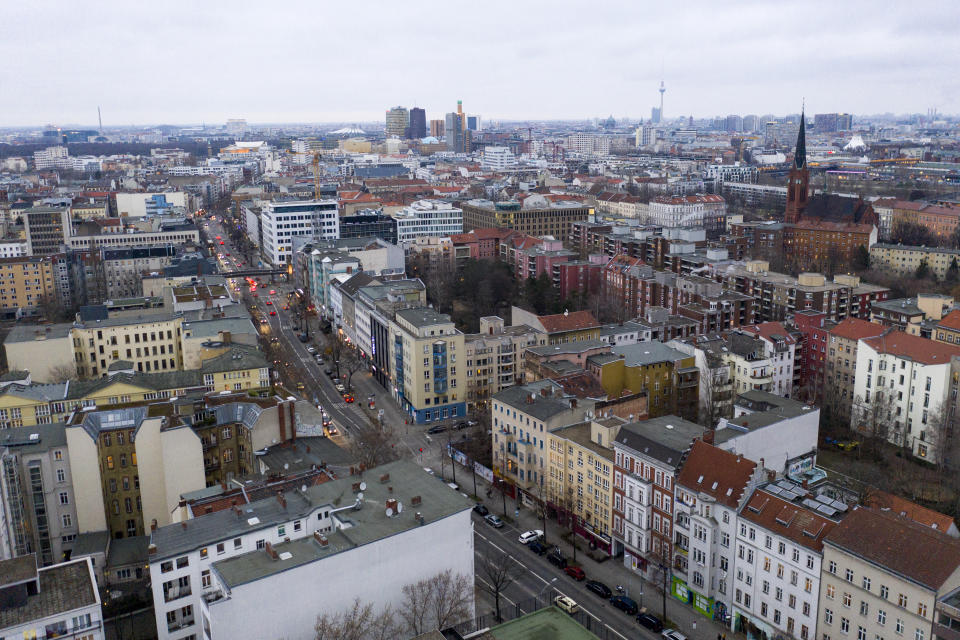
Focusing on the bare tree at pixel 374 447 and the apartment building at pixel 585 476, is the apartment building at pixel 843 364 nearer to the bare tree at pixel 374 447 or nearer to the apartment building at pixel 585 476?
the apartment building at pixel 585 476

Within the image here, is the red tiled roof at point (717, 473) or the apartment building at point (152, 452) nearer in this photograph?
the red tiled roof at point (717, 473)

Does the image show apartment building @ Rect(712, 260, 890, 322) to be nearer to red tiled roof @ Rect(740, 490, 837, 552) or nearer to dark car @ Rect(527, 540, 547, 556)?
dark car @ Rect(527, 540, 547, 556)

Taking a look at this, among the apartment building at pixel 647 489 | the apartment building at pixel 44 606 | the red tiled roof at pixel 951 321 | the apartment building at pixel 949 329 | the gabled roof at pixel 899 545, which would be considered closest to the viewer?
the apartment building at pixel 44 606

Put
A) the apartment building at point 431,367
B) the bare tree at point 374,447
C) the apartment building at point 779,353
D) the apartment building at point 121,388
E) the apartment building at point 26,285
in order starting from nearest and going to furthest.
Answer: the bare tree at point 374,447 < the apartment building at point 121,388 < the apartment building at point 779,353 < the apartment building at point 431,367 < the apartment building at point 26,285

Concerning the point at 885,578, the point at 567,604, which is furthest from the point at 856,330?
the point at 567,604

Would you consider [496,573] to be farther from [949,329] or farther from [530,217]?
[530,217]

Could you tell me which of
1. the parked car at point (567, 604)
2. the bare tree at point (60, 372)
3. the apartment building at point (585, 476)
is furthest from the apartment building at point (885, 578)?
the bare tree at point (60, 372)

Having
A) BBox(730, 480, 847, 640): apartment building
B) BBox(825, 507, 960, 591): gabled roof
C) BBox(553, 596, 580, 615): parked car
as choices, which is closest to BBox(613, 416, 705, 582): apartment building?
BBox(730, 480, 847, 640): apartment building

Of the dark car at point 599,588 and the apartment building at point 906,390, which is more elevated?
the apartment building at point 906,390
